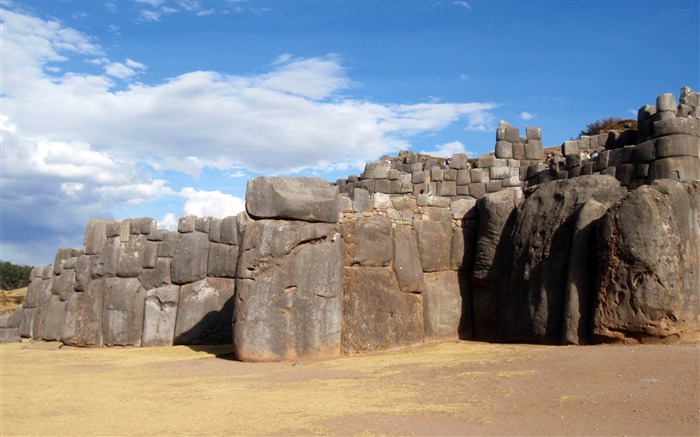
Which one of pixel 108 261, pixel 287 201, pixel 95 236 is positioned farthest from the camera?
pixel 95 236

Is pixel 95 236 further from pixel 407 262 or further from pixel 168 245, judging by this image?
pixel 407 262

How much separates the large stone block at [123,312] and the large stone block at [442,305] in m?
6.99

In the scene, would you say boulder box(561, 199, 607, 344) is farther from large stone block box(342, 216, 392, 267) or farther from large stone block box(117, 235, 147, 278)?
large stone block box(117, 235, 147, 278)

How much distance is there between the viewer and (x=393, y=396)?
7520mm

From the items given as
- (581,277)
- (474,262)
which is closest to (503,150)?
(474,262)

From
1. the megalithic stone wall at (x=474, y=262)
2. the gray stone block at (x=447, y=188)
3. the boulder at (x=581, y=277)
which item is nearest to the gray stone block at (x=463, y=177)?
the gray stone block at (x=447, y=188)

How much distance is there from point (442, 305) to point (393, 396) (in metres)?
5.15

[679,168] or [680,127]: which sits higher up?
[680,127]

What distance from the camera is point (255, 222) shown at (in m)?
11.0

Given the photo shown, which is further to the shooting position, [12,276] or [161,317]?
[12,276]

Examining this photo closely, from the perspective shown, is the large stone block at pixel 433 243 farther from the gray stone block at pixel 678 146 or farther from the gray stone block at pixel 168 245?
the gray stone block at pixel 168 245

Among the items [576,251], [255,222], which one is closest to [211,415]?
[255,222]

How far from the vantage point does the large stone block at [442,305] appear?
12.3 meters

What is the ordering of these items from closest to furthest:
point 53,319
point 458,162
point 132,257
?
point 132,257 → point 53,319 → point 458,162
